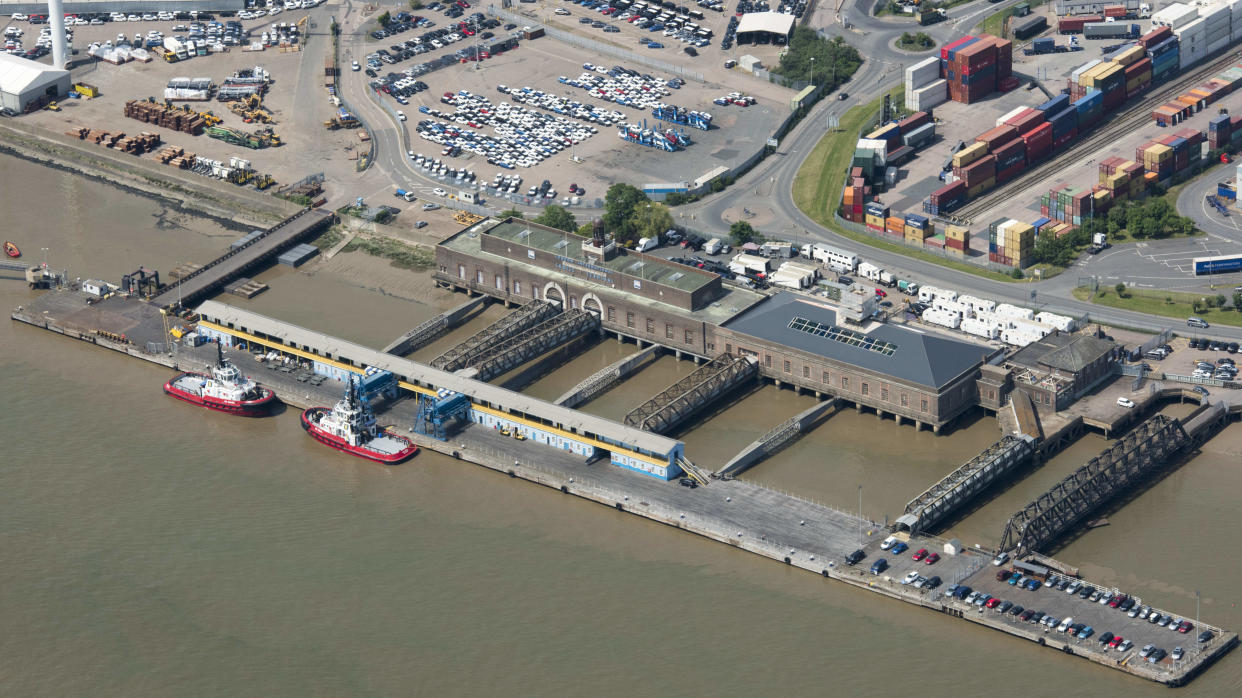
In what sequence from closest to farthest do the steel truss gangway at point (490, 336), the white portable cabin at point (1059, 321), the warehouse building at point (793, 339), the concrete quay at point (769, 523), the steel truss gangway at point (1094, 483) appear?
the concrete quay at point (769, 523), the steel truss gangway at point (1094, 483), the warehouse building at point (793, 339), the steel truss gangway at point (490, 336), the white portable cabin at point (1059, 321)

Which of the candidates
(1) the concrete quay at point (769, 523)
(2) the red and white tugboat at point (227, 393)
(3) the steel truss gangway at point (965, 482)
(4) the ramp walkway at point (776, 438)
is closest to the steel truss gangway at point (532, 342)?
(1) the concrete quay at point (769, 523)

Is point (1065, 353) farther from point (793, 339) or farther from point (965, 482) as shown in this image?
point (793, 339)

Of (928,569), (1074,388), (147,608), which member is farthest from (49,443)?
(1074,388)

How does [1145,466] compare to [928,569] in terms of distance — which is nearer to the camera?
[928,569]

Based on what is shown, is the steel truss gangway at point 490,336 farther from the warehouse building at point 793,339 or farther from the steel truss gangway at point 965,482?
the steel truss gangway at point 965,482

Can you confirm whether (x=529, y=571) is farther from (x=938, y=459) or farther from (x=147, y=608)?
(x=938, y=459)

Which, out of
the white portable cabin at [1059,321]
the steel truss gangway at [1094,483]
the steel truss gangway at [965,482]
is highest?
the white portable cabin at [1059,321]
